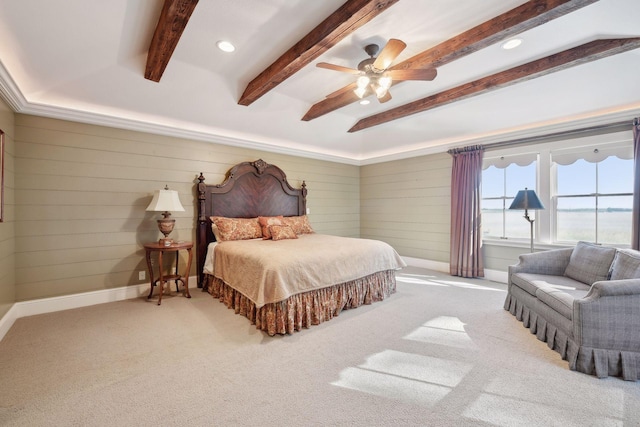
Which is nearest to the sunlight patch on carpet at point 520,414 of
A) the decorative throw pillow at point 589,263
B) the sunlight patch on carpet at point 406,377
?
the sunlight patch on carpet at point 406,377

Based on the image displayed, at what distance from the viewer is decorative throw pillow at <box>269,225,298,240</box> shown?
163 inches

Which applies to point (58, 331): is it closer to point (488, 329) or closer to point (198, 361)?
point (198, 361)

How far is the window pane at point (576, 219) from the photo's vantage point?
12.8 ft

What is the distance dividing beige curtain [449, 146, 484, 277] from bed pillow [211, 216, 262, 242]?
3453 millimetres

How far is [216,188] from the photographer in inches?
172

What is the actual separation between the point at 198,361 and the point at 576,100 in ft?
17.2

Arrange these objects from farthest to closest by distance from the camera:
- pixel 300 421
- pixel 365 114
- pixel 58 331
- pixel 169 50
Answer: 1. pixel 365 114
2. pixel 58 331
3. pixel 169 50
4. pixel 300 421

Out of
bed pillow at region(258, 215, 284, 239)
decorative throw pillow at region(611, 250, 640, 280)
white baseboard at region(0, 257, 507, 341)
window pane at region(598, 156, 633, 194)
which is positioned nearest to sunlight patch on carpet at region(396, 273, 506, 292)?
decorative throw pillow at region(611, 250, 640, 280)

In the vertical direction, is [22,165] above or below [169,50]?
below

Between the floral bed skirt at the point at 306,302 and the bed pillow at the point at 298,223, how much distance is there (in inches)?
59.3

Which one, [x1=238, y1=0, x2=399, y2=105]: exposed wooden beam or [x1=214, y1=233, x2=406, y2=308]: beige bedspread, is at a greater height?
[x1=238, y1=0, x2=399, y2=105]: exposed wooden beam

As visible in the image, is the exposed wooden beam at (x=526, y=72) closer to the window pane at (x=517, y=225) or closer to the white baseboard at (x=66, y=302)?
the window pane at (x=517, y=225)

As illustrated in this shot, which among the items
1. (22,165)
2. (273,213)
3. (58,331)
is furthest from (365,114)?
(58,331)

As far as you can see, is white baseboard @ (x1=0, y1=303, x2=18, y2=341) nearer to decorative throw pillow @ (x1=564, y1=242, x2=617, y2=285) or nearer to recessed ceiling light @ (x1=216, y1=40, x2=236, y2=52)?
recessed ceiling light @ (x1=216, y1=40, x2=236, y2=52)
